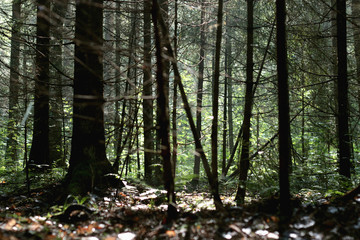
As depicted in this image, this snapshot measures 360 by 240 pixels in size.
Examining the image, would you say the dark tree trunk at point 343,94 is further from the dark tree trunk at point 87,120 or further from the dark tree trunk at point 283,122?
the dark tree trunk at point 87,120

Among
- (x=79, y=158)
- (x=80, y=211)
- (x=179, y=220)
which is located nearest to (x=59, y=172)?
(x=79, y=158)

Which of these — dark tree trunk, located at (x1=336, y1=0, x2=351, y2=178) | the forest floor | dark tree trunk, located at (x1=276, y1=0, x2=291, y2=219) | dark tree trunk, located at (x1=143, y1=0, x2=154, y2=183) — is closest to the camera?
the forest floor

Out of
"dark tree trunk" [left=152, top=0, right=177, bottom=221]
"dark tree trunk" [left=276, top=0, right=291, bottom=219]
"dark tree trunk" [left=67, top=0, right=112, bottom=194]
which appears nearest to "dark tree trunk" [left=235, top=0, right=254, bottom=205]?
"dark tree trunk" [left=276, top=0, right=291, bottom=219]

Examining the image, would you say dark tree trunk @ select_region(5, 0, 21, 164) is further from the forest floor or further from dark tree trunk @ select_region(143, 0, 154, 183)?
the forest floor

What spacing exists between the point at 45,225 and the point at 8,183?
17.1 ft

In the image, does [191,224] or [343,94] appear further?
[343,94]

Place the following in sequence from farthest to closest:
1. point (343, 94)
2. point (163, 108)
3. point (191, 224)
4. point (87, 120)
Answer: point (343, 94), point (87, 120), point (163, 108), point (191, 224)

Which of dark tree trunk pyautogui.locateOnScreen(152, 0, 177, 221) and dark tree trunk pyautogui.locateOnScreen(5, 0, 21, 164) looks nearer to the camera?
dark tree trunk pyautogui.locateOnScreen(152, 0, 177, 221)

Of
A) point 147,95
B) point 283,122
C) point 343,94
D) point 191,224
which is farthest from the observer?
point 147,95

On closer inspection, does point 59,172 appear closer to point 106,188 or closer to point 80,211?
point 106,188

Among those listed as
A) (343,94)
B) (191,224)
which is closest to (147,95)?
(343,94)

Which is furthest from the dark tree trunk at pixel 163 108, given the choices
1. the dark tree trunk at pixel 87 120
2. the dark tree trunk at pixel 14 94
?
the dark tree trunk at pixel 14 94

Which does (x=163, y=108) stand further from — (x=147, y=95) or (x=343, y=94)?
(x=147, y=95)

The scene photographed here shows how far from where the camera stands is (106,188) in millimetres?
5977
